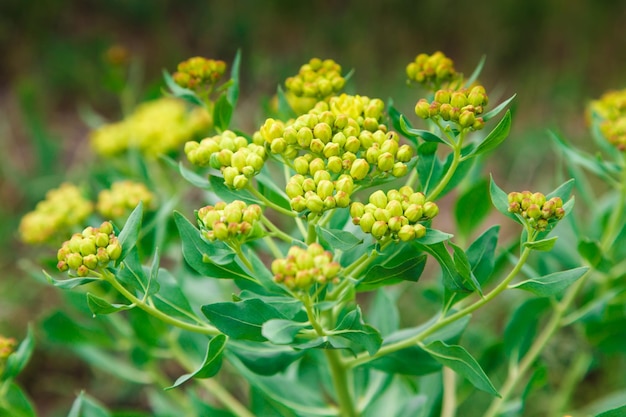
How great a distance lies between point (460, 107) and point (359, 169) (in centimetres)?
21

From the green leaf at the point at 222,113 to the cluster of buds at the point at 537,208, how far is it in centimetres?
60

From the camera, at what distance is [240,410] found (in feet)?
5.86

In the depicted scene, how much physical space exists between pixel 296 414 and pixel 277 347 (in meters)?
0.23

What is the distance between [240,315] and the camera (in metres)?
1.19

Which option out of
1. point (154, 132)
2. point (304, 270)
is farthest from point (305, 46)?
point (304, 270)

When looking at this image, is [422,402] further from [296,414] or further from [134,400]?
[134,400]

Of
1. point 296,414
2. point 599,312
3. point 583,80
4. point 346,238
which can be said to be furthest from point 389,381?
point 583,80

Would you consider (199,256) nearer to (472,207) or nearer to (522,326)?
(472,207)

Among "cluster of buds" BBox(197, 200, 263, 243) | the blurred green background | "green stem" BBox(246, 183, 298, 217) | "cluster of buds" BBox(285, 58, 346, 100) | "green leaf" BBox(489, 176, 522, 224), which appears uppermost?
"cluster of buds" BBox(285, 58, 346, 100)

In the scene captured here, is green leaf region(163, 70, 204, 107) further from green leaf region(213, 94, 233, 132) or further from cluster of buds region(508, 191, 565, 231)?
cluster of buds region(508, 191, 565, 231)

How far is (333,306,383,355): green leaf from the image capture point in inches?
45.8

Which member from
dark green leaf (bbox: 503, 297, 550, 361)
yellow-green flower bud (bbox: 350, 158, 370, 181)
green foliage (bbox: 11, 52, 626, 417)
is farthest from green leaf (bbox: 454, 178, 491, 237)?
yellow-green flower bud (bbox: 350, 158, 370, 181)

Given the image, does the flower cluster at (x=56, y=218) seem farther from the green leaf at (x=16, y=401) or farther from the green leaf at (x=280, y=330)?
the green leaf at (x=280, y=330)

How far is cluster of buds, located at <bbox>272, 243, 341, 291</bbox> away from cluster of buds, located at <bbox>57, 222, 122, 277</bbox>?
30 cm
